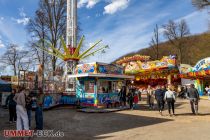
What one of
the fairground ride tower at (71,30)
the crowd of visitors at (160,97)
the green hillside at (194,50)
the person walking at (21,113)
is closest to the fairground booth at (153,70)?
the fairground ride tower at (71,30)

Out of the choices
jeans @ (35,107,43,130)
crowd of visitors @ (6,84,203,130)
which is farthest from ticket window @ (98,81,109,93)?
jeans @ (35,107,43,130)

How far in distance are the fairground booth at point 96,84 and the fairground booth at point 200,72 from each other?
11.3m

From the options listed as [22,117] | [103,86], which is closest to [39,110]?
[22,117]

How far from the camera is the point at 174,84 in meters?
33.8

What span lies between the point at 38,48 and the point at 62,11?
5767 mm

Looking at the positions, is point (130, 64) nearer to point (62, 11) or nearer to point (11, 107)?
point (62, 11)

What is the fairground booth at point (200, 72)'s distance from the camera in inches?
1005

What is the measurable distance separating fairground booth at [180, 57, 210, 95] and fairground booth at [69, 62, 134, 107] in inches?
444

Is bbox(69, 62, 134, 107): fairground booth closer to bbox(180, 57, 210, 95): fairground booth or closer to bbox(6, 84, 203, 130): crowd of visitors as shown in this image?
bbox(6, 84, 203, 130): crowd of visitors

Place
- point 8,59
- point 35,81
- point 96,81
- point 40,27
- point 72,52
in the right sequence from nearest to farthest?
point 35,81 → point 96,81 → point 72,52 → point 40,27 → point 8,59

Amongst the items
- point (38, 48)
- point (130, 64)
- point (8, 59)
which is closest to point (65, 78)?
point (38, 48)

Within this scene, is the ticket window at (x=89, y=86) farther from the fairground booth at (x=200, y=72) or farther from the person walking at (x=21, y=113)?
the fairground booth at (x=200, y=72)

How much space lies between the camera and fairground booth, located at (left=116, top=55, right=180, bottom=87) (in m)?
31.9

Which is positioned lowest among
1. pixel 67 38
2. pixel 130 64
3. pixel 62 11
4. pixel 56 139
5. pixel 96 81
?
pixel 56 139
